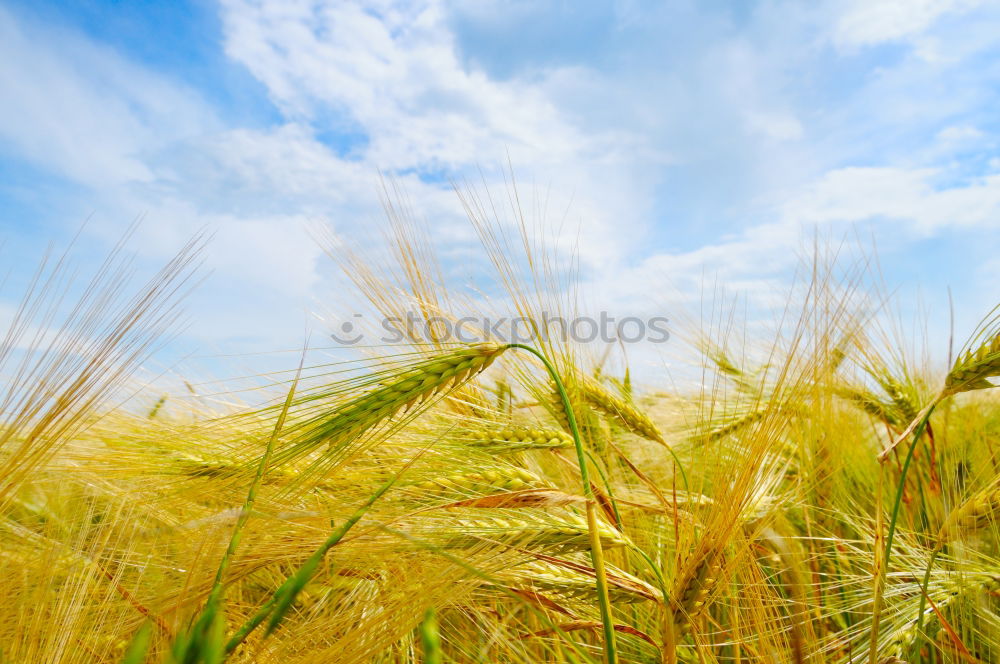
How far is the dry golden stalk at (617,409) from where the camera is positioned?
1673 mm

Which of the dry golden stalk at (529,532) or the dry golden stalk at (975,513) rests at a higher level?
the dry golden stalk at (529,532)

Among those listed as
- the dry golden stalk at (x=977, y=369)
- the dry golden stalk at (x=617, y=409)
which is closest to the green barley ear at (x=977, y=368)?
the dry golden stalk at (x=977, y=369)

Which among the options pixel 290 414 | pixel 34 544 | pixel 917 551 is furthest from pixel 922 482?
pixel 34 544

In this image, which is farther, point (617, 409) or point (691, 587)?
point (617, 409)

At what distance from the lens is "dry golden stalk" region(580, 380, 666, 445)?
65.9 inches

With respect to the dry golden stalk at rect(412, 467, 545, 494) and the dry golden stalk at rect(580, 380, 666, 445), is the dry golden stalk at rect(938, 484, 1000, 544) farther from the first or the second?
the dry golden stalk at rect(412, 467, 545, 494)

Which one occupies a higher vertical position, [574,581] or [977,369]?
[977,369]

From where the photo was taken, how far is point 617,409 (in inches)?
65.9

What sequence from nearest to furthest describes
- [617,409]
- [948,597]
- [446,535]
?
[446,535]
[948,597]
[617,409]

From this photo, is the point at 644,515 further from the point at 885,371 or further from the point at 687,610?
the point at 885,371

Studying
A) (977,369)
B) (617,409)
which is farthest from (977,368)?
(617,409)

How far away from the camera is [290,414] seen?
1.07m

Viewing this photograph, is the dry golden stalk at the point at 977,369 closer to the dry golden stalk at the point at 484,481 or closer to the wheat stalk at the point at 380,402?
the dry golden stalk at the point at 484,481

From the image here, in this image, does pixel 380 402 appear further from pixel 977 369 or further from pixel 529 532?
pixel 977 369
